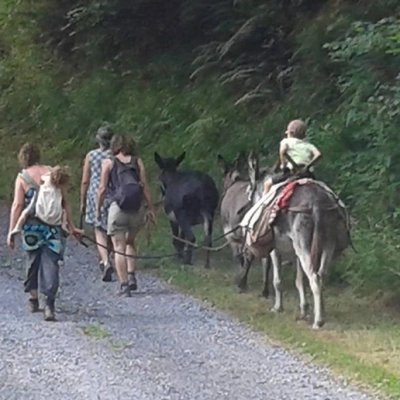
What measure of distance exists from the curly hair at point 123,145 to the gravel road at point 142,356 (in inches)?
68.9

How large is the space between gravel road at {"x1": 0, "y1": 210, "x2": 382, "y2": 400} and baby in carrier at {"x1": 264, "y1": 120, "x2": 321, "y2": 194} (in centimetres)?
175

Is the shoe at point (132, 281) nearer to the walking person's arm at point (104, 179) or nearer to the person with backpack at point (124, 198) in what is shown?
the person with backpack at point (124, 198)

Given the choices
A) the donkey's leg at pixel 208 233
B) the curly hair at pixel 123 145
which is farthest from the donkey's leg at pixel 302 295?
the donkey's leg at pixel 208 233

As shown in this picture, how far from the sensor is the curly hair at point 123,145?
567 inches

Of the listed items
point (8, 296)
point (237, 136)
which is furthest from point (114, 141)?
point (237, 136)

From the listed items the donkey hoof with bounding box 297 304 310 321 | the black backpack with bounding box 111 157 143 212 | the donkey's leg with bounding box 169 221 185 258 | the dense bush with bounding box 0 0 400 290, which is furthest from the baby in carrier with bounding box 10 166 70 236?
the donkey's leg with bounding box 169 221 185 258

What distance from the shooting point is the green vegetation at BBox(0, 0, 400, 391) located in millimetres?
13711

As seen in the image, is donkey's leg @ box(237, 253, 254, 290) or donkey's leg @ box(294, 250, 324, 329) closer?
donkey's leg @ box(294, 250, 324, 329)

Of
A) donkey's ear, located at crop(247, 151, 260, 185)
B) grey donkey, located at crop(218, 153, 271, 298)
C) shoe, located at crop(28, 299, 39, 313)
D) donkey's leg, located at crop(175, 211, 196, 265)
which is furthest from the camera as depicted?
donkey's leg, located at crop(175, 211, 196, 265)

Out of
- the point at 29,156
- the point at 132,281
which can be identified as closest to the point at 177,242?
the point at 132,281

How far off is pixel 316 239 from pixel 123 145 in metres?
3.01

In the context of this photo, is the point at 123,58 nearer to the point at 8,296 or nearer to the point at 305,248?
the point at 8,296

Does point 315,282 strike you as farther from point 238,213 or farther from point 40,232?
point 238,213

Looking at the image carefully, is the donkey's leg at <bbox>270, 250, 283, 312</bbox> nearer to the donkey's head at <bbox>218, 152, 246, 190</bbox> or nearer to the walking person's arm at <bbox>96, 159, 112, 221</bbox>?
the walking person's arm at <bbox>96, 159, 112, 221</bbox>
